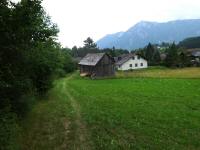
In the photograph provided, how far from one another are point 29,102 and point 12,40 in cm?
688

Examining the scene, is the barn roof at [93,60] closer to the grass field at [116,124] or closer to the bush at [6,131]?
the grass field at [116,124]

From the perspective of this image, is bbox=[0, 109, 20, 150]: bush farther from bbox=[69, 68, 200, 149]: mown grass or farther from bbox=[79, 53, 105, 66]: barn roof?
bbox=[79, 53, 105, 66]: barn roof

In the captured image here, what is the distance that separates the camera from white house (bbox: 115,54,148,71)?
7491 centimetres

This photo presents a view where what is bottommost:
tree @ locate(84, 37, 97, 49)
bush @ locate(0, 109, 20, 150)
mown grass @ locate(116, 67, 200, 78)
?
bush @ locate(0, 109, 20, 150)

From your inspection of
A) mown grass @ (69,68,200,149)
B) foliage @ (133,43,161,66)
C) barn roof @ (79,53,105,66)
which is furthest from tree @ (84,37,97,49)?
mown grass @ (69,68,200,149)

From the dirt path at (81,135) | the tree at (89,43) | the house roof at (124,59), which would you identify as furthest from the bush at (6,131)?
the tree at (89,43)

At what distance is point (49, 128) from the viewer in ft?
52.3

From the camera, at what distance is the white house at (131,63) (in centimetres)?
7491

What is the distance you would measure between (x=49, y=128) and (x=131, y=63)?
61566mm

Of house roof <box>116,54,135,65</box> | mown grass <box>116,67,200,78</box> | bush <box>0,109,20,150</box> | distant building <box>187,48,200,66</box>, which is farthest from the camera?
distant building <box>187,48,200,66</box>

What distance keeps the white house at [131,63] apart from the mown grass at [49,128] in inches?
2081

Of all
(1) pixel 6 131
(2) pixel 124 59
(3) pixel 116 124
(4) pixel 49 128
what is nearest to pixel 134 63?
(2) pixel 124 59

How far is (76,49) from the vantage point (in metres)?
134

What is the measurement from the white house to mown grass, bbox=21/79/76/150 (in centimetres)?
5286
